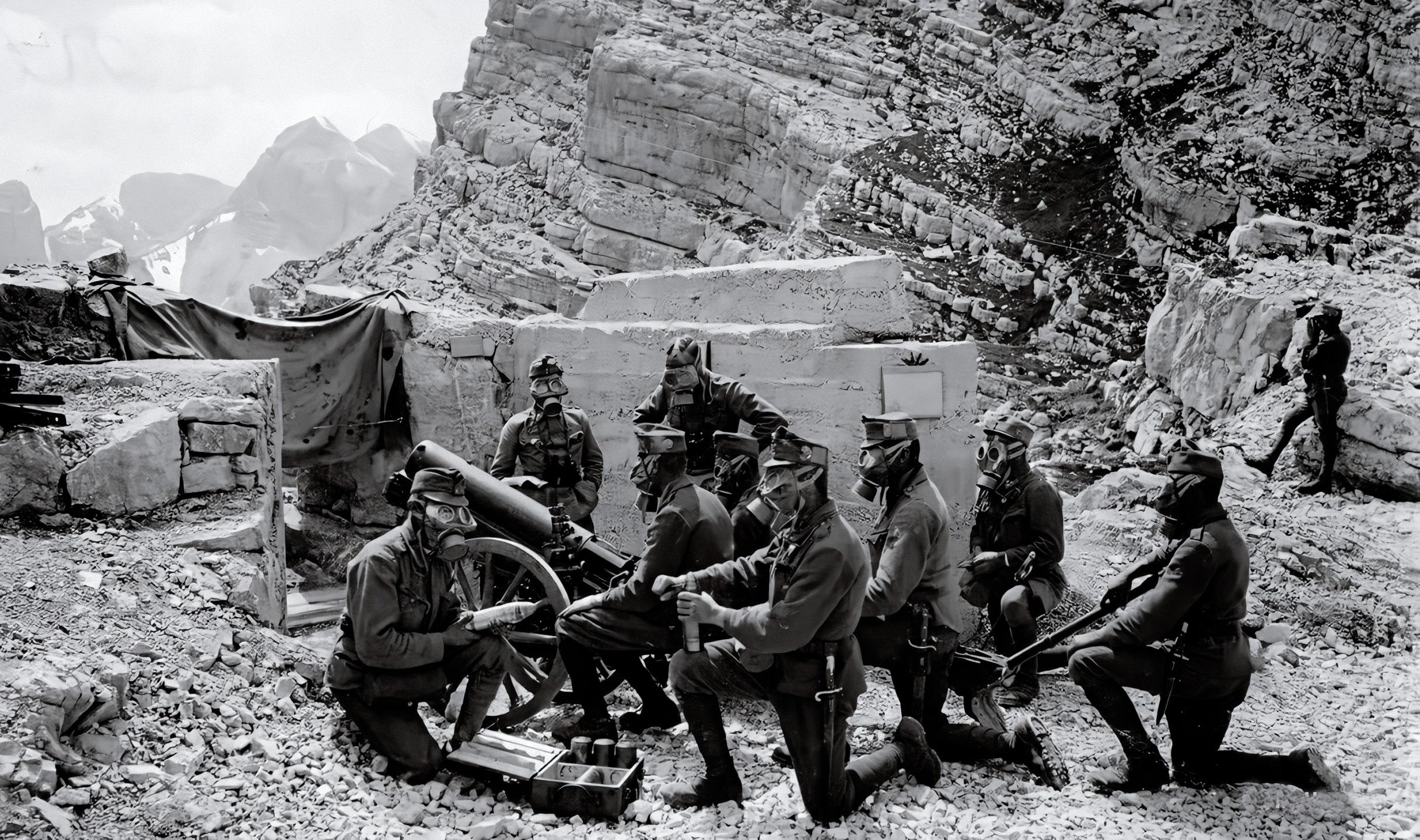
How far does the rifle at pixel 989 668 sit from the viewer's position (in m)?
4.84

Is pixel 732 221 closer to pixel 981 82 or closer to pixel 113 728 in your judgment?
pixel 981 82

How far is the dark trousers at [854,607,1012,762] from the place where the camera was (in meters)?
4.71

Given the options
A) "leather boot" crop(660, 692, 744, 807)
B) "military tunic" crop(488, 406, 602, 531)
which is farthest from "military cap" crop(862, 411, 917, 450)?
"military tunic" crop(488, 406, 602, 531)

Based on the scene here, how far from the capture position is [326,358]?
8078 millimetres

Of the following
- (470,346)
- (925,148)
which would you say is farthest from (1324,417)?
(925,148)

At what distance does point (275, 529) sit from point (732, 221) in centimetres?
2038

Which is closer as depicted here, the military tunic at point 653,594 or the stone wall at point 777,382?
the military tunic at point 653,594

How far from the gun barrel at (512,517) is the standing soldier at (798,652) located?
1255mm

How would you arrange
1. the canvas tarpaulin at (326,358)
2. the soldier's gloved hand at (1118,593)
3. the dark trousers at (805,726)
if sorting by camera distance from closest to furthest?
the dark trousers at (805,726) < the soldier's gloved hand at (1118,593) < the canvas tarpaulin at (326,358)

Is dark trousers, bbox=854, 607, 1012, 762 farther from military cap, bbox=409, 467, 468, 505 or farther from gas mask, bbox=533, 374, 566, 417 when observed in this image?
gas mask, bbox=533, 374, 566, 417

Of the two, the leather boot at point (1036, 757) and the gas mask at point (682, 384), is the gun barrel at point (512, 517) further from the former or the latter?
the leather boot at point (1036, 757)

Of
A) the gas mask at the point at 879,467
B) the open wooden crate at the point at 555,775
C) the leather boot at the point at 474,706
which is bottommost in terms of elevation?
the open wooden crate at the point at 555,775

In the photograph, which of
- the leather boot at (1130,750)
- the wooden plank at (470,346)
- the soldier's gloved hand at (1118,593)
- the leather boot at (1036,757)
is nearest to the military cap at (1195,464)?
the soldier's gloved hand at (1118,593)

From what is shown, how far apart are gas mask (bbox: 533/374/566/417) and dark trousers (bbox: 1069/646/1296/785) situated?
333 centimetres
